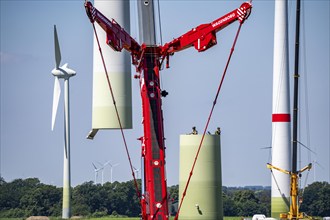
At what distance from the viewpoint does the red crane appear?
42688 millimetres

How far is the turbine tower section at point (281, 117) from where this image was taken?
100812 millimetres

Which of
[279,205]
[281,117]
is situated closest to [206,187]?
[279,205]

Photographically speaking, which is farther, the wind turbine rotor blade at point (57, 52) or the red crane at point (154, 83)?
the wind turbine rotor blade at point (57, 52)

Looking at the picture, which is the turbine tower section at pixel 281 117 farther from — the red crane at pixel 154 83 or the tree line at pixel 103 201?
the red crane at pixel 154 83

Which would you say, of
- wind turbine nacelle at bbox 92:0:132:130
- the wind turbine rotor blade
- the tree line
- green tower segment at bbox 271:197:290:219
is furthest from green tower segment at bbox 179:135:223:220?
the tree line

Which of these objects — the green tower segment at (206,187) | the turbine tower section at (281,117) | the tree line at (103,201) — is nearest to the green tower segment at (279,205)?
the turbine tower section at (281,117)

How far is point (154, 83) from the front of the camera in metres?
43.2

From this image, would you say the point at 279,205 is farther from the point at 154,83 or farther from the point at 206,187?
the point at 154,83

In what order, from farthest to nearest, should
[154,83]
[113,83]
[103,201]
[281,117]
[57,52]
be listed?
[103,201]
[57,52]
[281,117]
[113,83]
[154,83]

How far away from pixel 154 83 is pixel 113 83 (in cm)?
2738

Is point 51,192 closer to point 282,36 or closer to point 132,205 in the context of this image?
point 132,205

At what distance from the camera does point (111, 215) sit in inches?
6048

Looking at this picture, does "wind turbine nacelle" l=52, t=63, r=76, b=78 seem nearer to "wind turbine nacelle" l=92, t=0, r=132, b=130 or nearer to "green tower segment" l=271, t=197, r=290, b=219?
"green tower segment" l=271, t=197, r=290, b=219

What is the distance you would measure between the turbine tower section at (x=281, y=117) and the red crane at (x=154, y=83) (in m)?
57.4
